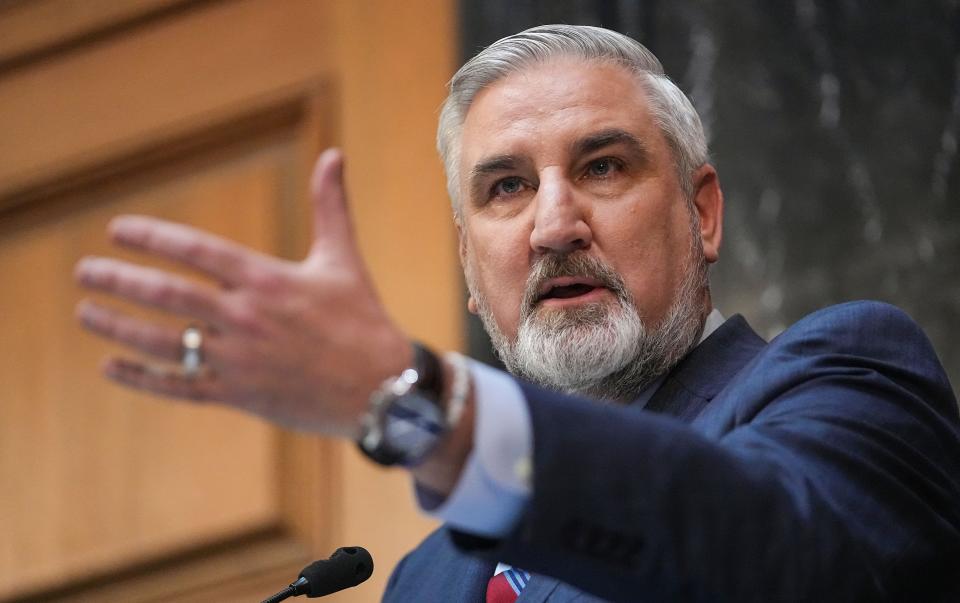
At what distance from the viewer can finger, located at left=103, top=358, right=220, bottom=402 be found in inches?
45.1

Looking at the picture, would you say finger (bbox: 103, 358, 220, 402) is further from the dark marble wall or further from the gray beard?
the dark marble wall

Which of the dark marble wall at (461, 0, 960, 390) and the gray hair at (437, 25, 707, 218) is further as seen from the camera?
the dark marble wall at (461, 0, 960, 390)

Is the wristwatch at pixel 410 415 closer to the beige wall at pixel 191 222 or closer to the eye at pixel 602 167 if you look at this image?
the eye at pixel 602 167

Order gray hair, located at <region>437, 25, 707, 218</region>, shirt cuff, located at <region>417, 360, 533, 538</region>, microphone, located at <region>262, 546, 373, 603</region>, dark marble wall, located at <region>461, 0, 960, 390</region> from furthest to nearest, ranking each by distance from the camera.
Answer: dark marble wall, located at <region>461, 0, 960, 390</region>
gray hair, located at <region>437, 25, 707, 218</region>
microphone, located at <region>262, 546, 373, 603</region>
shirt cuff, located at <region>417, 360, 533, 538</region>

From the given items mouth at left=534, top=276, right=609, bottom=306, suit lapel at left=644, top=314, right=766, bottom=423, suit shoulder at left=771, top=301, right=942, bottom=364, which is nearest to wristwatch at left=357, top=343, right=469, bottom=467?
suit shoulder at left=771, top=301, right=942, bottom=364

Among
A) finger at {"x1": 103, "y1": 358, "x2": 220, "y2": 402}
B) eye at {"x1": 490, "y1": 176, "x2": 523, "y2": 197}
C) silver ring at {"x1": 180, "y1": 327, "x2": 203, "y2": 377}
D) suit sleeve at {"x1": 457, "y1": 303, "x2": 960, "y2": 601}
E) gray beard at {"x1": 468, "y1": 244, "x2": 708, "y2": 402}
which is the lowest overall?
suit sleeve at {"x1": 457, "y1": 303, "x2": 960, "y2": 601}

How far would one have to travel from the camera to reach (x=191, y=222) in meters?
3.71

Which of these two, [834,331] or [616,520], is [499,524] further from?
[834,331]

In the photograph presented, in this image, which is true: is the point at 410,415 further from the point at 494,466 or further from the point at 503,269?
the point at 503,269

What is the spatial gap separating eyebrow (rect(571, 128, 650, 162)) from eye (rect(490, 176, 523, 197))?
106mm

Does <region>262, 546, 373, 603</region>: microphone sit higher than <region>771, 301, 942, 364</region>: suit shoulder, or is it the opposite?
<region>771, 301, 942, 364</region>: suit shoulder

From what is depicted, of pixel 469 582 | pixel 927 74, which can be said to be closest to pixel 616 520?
pixel 469 582

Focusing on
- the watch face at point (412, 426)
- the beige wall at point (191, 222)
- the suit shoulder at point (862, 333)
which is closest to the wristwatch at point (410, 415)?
the watch face at point (412, 426)

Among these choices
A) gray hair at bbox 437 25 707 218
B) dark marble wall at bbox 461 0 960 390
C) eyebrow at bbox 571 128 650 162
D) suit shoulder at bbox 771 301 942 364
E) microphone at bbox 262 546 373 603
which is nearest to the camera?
suit shoulder at bbox 771 301 942 364
